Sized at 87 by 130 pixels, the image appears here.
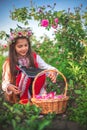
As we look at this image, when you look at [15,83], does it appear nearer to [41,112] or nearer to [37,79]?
[37,79]

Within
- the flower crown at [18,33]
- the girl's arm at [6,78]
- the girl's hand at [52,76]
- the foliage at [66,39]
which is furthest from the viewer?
the foliage at [66,39]

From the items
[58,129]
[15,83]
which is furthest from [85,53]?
[58,129]

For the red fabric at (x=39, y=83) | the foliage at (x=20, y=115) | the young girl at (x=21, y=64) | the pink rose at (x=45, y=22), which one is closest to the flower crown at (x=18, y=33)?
the young girl at (x=21, y=64)

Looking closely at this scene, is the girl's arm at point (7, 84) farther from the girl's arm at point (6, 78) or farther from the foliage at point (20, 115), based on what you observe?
the foliage at point (20, 115)

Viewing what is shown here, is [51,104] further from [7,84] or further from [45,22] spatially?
[45,22]

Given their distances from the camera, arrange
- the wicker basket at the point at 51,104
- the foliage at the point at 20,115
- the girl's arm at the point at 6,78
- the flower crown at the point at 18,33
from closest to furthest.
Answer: the foliage at the point at 20,115, the wicker basket at the point at 51,104, the girl's arm at the point at 6,78, the flower crown at the point at 18,33

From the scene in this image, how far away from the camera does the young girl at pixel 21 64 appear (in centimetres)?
342

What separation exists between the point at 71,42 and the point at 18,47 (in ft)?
2.33

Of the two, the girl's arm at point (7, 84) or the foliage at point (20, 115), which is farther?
the girl's arm at point (7, 84)

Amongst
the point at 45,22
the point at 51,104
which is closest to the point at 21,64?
the point at 51,104

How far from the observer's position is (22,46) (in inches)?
136

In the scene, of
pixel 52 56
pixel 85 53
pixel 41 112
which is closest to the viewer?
pixel 41 112

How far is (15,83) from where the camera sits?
3461mm

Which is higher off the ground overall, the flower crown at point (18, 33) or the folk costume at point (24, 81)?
the flower crown at point (18, 33)
